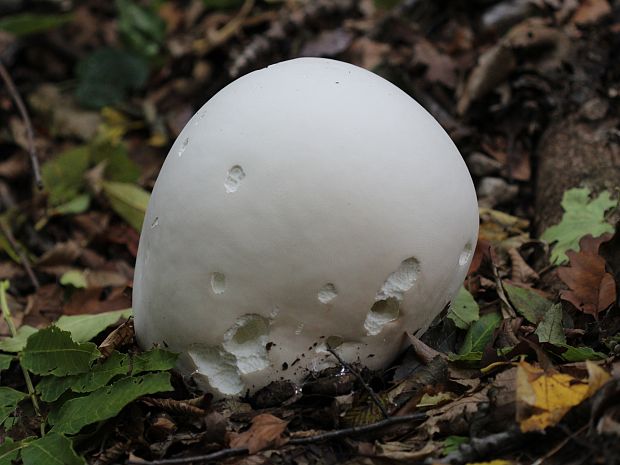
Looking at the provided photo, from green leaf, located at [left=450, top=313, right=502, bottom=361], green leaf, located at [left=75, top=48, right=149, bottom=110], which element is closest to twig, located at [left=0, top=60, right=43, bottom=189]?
green leaf, located at [left=75, top=48, right=149, bottom=110]

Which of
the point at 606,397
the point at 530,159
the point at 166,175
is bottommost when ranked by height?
the point at 530,159

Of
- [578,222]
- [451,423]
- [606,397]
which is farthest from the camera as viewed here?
[578,222]

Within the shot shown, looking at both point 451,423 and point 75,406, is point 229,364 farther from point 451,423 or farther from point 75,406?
point 451,423

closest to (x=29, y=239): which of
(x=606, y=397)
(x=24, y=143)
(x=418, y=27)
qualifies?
(x=24, y=143)

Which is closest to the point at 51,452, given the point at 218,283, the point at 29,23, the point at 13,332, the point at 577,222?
the point at 218,283

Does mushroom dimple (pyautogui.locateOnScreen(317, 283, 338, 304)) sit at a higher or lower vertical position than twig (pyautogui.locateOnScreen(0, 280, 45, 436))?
higher

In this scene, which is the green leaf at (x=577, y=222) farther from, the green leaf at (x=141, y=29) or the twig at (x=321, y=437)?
the green leaf at (x=141, y=29)

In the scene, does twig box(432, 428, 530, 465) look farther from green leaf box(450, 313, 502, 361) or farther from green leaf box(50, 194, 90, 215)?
green leaf box(50, 194, 90, 215)

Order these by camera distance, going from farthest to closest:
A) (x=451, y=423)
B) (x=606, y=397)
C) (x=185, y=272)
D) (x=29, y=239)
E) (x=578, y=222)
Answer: (x=29, y=239)
(x=578, y=222)
(x=185, y=272)
(x=451, y=423)
(x=606, y=397)
